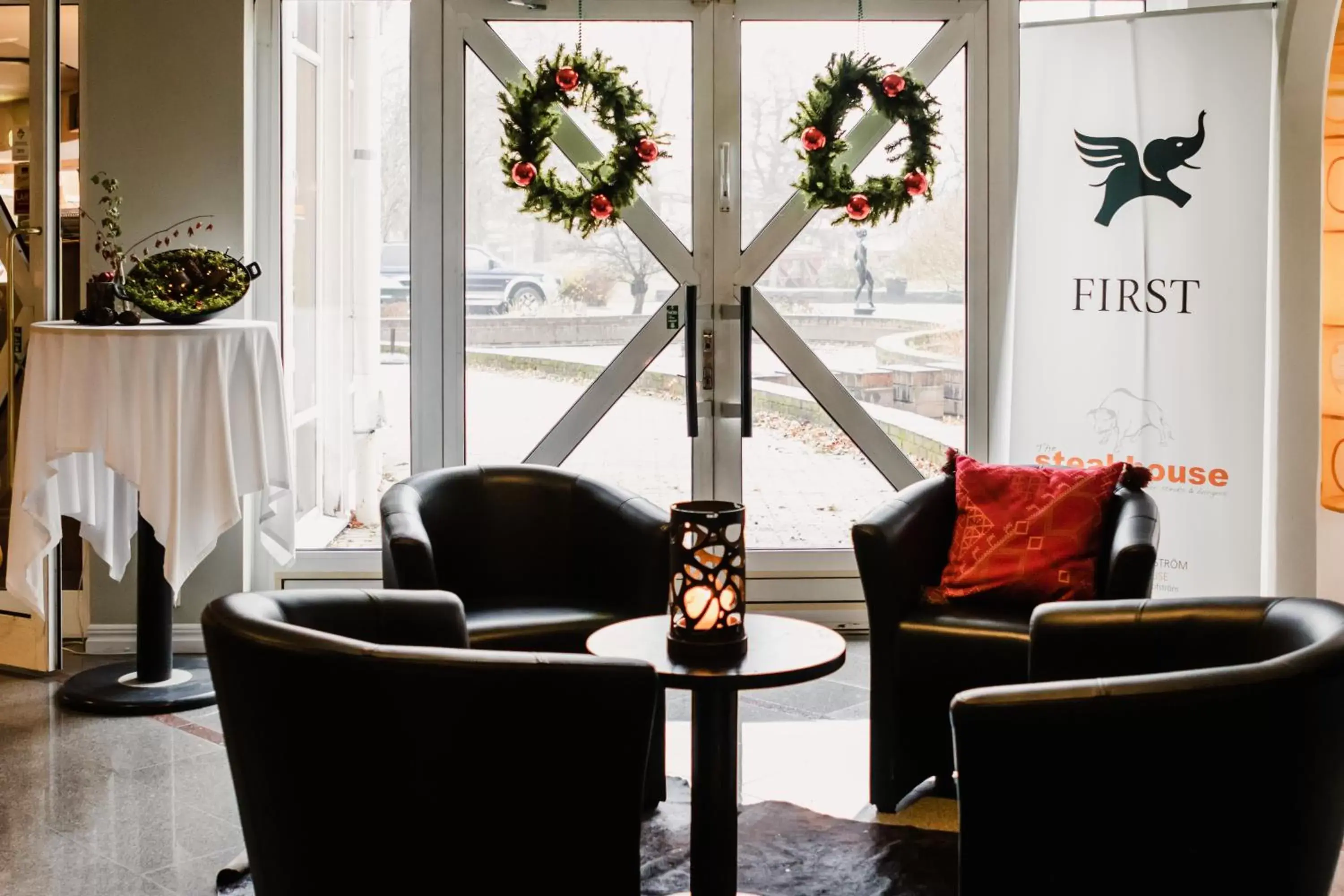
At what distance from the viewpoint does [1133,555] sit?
11.1ft

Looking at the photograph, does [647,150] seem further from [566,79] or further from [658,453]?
[658,453]

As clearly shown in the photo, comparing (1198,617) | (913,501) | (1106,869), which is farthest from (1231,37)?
(1106,869)

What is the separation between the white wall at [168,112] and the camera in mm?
Result: 4902

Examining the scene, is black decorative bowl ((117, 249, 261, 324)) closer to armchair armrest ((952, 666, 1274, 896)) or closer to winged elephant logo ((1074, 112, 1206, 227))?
winged elephant logo ((1074, 112, 1206, 227))

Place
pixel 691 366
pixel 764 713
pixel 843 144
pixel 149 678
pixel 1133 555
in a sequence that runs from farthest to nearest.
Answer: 1. pixel 691 366
2. pixel 843 144
3. pixel 149 678
4. pixel 764 713
5. pixel 1133 555

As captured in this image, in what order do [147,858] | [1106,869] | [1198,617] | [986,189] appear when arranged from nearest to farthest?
[1106,869]
[1198,617]
[147,858]
[986,189]

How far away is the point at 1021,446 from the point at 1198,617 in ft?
7.76

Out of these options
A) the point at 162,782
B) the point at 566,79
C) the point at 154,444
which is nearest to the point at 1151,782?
the point at 162,782

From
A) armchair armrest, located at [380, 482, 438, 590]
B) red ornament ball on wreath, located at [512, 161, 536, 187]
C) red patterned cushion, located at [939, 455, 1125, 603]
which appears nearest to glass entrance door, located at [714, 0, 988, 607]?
red ornament ball on wreath, located at [512, 161, 536, 187]

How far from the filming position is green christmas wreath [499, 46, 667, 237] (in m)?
4.91

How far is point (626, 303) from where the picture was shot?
533 centimetres

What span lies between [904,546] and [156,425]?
2145 mm

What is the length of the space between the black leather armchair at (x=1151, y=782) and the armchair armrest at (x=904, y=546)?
1331 millimetres

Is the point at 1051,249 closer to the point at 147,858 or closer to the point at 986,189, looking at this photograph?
the point at 986,189
